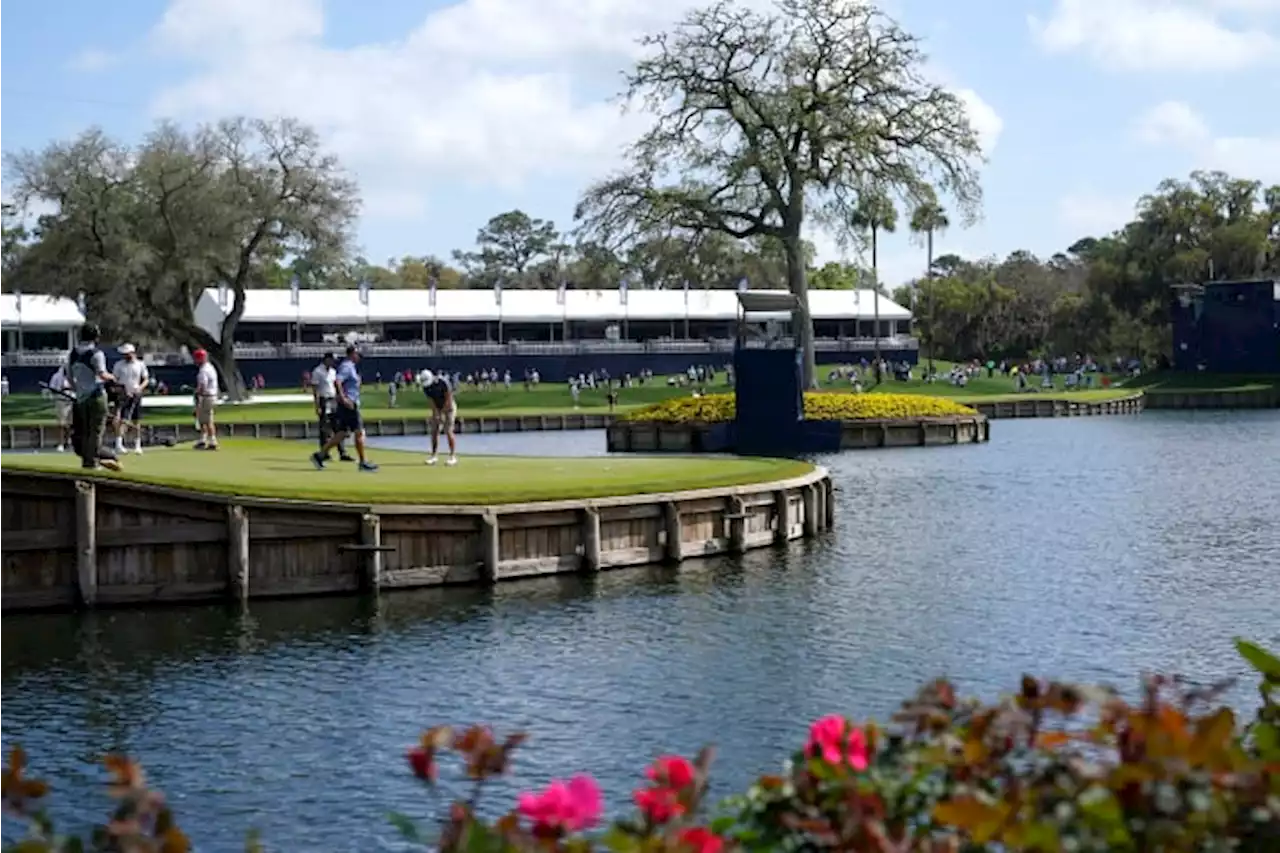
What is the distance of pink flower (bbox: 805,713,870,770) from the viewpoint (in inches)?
220

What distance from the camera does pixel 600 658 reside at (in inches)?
822

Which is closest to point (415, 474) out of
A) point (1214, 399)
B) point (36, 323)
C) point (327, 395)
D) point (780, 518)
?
point (327, 395)

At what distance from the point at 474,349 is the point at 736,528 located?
300 ft

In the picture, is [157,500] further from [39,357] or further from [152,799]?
[39,357]

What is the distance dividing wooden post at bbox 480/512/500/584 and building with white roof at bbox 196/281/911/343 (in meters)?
95.9

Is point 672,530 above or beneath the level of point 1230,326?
beneath

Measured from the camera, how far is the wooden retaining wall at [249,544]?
23750mm

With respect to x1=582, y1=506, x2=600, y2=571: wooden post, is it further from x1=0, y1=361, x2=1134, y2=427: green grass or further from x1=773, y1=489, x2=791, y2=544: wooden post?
x1=0, y1=361, x2=1134, y2=427: green grass

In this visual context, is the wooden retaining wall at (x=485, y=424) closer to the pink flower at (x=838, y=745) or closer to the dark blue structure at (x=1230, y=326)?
the dark blue structure at (x=1230, y=326)

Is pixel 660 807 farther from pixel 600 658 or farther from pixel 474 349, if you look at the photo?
pixel 474 349

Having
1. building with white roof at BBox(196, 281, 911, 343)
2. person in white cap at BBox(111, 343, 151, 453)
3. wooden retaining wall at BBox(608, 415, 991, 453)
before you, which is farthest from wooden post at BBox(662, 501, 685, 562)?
building with white roof at BBox(196, 281, 911, 343)

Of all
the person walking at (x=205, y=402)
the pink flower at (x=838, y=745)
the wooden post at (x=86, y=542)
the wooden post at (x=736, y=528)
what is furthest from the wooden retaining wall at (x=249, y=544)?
the pink flower at (x=838, y=745)

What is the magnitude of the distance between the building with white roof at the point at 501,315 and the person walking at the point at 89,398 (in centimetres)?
9490

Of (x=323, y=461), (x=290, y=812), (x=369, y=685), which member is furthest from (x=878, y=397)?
(x=290, y=812)
